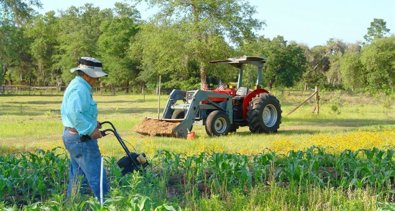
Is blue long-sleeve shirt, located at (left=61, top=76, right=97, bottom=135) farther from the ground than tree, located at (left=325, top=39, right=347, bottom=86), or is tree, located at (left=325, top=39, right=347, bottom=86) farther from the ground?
tree, located at (left=325, top=39, right=347, bottom=86)

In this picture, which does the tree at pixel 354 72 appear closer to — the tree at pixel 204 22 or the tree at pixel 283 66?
the tree at pixel 283 66

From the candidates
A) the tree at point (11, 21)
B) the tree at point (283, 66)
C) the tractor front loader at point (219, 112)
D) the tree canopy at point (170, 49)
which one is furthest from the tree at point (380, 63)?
the tractor front loader at point (219, 112)

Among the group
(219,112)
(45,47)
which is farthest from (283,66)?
(219,112)

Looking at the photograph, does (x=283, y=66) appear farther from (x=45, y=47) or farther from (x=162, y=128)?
(x=162, y=128)

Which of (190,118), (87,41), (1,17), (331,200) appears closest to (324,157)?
(331,200)

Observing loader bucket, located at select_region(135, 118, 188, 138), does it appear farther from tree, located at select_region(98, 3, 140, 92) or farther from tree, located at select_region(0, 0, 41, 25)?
tree, located at select_region(98, 3, 140, 92)

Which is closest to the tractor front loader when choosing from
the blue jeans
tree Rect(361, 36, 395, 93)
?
the blue jeans

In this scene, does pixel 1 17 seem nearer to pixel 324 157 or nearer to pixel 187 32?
pixel 187 32

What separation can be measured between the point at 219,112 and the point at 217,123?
0.31 metres

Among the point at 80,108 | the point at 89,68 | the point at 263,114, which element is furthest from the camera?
the point at 263,114

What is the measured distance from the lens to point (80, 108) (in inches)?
233

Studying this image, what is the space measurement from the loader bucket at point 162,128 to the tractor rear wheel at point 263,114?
2.33 m

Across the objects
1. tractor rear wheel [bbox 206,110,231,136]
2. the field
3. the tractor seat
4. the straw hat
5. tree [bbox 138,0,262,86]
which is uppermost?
tree [bbox 138,0,262,86]

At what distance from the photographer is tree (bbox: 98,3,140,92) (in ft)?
225
